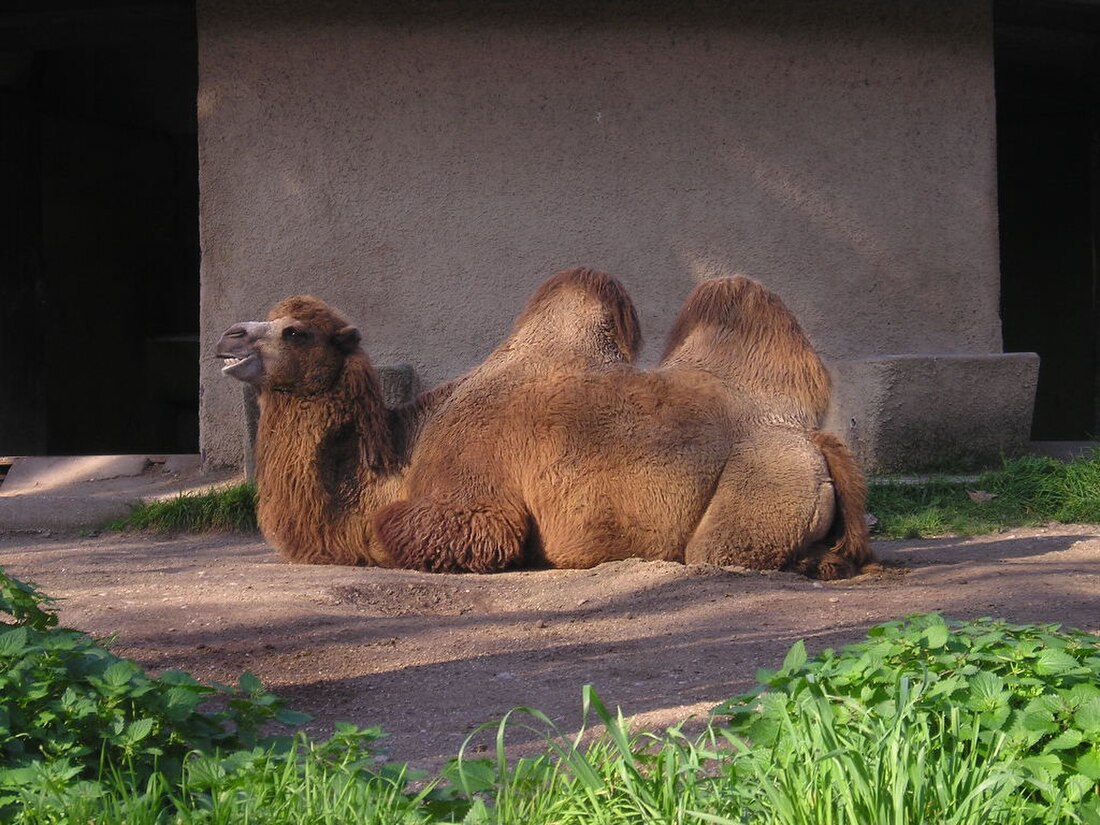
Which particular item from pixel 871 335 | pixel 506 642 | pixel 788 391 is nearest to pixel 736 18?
pixel 871 335

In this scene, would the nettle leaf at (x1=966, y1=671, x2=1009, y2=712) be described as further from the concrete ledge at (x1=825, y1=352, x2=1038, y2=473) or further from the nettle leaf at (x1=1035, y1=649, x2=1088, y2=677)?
the concrete ledge at (x1=825, y1=352, x2=1038, y2=473)

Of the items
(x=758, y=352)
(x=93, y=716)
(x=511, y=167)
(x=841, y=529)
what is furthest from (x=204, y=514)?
(x=93, y=716)

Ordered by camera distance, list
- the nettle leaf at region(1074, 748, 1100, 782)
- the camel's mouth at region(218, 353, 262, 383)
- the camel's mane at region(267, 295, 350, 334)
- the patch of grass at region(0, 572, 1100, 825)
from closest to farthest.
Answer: the patch of grass at region(0, 572, 1100, 825)
the nettle leaf at region(1074, 748, 1100, 782)
the camel's mouth at region(218, 353, 262, 383)
the camel's mane at region(267, 295, 350, 334)

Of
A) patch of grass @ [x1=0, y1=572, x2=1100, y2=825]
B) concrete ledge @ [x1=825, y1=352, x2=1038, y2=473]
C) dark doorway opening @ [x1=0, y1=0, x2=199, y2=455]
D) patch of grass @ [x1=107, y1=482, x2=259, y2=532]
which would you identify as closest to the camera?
patch of grass @ [x1=0, y1=572, x2=1100, y2=825]

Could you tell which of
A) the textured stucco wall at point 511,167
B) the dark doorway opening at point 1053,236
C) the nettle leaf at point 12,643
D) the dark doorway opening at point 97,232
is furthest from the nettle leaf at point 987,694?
the dark doorway opening at point 1053,236

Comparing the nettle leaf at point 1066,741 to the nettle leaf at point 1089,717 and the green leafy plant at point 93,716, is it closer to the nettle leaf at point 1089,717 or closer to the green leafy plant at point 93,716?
the nettle leaf at point 1089,717

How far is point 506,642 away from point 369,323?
4.47 meters

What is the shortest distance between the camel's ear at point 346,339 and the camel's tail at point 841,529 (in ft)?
6.48

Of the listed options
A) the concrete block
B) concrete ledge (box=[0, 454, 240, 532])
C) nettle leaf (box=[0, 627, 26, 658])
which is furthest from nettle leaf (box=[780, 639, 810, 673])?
the concrete block

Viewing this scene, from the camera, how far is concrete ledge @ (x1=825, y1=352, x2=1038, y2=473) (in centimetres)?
791

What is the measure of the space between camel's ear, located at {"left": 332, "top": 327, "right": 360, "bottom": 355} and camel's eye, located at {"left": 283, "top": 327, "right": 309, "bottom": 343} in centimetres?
14

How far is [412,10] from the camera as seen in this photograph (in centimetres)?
859

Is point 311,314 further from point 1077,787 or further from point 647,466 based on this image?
point 1077,787

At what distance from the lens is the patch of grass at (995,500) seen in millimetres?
7277
